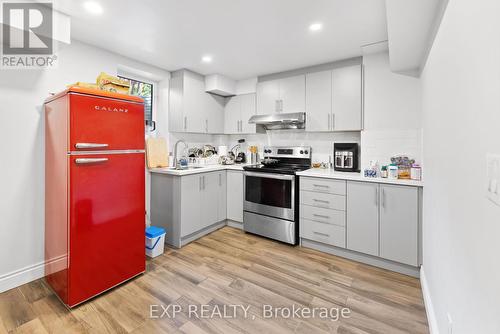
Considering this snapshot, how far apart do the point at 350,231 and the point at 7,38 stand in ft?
11.9

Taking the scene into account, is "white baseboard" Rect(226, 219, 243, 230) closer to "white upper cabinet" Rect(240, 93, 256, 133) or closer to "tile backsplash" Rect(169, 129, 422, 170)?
"tile backsplash" Rect(169, 129, 422, 170)

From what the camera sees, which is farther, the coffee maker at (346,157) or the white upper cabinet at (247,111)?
the white upper cabinet at (247,111)

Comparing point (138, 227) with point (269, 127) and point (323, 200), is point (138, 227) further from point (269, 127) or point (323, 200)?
point (269, 127)

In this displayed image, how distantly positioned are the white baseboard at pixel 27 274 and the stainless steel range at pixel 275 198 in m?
2.06

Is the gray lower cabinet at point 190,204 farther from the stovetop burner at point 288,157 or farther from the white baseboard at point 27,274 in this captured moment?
the white baseboard at point 27,274

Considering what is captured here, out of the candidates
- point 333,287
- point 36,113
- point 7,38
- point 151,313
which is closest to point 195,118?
point 36,113

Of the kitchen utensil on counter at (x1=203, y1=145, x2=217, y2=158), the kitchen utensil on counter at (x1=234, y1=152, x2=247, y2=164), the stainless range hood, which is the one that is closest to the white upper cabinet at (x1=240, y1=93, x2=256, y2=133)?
the stainless range hood

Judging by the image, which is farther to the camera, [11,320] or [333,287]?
[333,287]

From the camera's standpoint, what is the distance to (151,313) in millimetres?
1749

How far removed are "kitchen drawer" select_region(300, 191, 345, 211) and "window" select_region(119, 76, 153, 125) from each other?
96.4 inches

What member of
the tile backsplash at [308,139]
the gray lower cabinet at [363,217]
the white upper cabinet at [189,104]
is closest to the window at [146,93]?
the white upper cabinet at [189,104]

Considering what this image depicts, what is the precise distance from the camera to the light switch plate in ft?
1.96

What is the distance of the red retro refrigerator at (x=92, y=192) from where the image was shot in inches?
69.7

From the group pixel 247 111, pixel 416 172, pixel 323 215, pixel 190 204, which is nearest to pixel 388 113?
pixel 416 172
